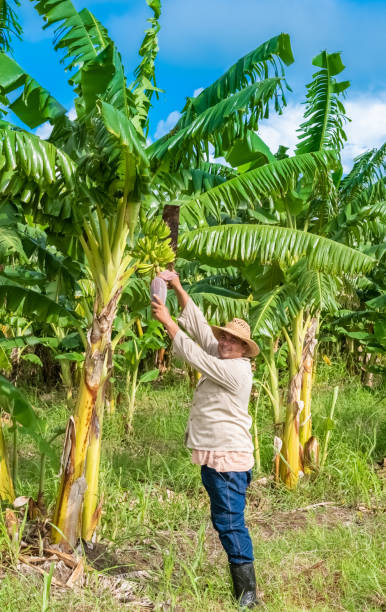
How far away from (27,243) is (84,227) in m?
0.78

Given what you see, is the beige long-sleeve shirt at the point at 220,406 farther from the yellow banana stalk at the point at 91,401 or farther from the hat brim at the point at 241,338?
the yellow banana stalk at the point at 91,401

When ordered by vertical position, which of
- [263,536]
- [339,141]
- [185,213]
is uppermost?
[339,141]

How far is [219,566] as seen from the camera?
13.4ft

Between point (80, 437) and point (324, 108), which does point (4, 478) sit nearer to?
point (80, 437)

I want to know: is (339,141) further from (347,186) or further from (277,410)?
(277,410)

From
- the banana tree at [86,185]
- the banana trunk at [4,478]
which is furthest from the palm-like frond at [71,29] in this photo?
the banana trunk at [4,478]

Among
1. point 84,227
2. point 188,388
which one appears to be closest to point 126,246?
point 84,227

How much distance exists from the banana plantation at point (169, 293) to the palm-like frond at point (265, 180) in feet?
0.05

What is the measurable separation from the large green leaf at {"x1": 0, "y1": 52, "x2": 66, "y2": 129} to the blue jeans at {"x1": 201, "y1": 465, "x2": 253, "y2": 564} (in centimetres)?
272

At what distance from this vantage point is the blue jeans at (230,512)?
3.47m

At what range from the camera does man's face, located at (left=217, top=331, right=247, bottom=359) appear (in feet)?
11.8

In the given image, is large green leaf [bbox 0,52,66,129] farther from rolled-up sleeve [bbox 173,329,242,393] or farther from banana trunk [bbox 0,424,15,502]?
banana trunk [bbox 0,424,15,502]

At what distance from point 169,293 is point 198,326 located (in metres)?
1.92

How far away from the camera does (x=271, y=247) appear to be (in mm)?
5012
